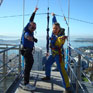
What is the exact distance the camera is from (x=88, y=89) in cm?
355

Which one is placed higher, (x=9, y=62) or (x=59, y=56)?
(x=59, y=56)

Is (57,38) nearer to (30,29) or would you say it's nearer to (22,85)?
(30,29)

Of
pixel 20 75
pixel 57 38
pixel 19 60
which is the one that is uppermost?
pixel 57 38

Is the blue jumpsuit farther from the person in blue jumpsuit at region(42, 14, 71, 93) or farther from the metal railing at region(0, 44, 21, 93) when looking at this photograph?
the metal railing at region(0, 44, 21, 93)

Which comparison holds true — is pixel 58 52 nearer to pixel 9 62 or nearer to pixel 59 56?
pixel 59 56

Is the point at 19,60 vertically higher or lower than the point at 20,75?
higher

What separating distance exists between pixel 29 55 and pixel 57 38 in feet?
2.06

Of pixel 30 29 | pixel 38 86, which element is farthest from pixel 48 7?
pixel 38 86

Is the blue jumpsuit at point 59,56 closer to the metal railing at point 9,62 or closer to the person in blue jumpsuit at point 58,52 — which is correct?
the person in blue jumpsuit at point 58,52

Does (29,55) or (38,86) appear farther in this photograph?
(38,86)

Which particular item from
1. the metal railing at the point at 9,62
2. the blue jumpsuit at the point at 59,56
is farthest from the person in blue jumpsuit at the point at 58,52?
the metal railing at the point at 9,62

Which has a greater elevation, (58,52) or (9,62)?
(58,52)

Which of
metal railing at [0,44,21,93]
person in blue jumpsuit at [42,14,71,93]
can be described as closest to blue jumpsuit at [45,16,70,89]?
person in blue jumpsuit at [42,14,71,93]

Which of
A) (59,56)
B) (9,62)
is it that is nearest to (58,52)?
(59,56)
